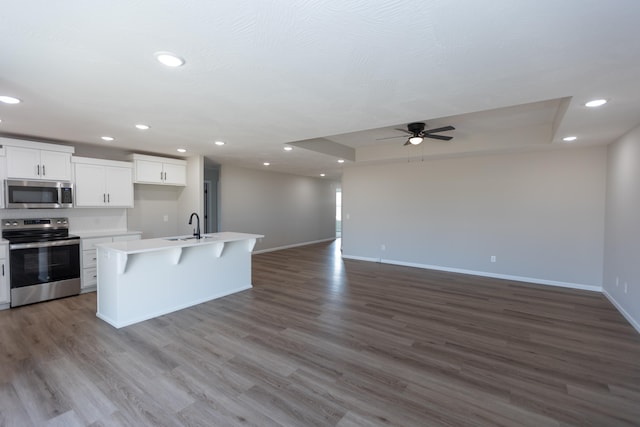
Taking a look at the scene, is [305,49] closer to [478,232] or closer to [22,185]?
[22,185]

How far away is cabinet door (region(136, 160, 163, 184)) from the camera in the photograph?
5.34 m

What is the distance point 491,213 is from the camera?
5.66 m

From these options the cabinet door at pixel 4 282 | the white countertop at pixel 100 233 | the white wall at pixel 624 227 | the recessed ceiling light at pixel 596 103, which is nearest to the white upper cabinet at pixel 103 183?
the white countertop at pixel 100 233

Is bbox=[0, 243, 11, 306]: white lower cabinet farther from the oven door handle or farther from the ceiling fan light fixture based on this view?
the ceiling fan light fixture

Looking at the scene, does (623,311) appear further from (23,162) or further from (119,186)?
(23,162)

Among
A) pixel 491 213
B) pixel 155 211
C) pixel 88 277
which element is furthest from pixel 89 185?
pixel 491 213

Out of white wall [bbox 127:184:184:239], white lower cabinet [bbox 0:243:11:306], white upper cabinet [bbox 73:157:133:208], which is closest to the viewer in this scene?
white lower cabinet [bbox 0:243:11:306]

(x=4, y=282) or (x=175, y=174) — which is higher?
(x=175, y=174)

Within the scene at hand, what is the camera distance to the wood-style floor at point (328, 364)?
2023mm

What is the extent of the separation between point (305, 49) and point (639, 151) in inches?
160

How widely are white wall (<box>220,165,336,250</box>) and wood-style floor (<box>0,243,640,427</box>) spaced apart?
12.1ft

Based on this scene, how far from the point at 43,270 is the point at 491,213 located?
731 cm

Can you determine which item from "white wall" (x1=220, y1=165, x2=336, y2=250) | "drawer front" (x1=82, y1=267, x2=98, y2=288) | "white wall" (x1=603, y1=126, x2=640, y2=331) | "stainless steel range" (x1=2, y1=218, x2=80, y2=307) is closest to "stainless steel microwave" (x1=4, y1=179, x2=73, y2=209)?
"stainless steel range" (x1=2, y1=218, x2=80, y2=307)

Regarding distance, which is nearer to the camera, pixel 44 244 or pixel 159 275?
pixel 159 275
